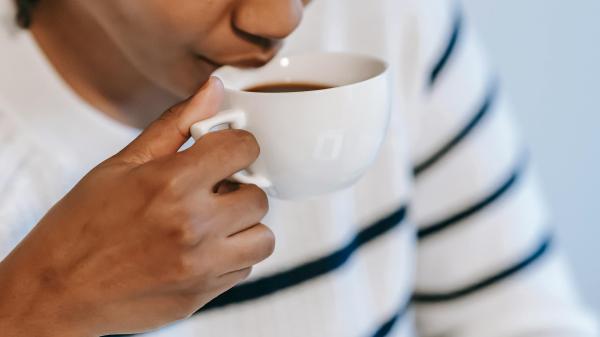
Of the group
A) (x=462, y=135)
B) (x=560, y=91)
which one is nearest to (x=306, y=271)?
(x=462, y=135)

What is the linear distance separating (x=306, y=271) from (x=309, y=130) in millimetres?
336

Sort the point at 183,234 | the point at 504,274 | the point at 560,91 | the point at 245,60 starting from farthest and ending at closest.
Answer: the point at 560,91 < the point at 504,274 < the point at 245,60 < the point at 183,234

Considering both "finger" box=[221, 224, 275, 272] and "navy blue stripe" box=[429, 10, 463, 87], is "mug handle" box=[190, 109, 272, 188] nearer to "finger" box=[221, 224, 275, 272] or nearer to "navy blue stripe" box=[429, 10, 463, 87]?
"finger" box=[221, 224, 275, 272]

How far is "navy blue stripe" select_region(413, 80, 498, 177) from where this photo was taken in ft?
2.96

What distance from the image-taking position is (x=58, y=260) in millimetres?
526

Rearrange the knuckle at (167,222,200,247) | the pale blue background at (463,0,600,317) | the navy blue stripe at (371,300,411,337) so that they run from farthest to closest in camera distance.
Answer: the pale blue background at (463,0,600,317) < the navy blue stripe at (371,300,411,337) < the knuckle at (167,222,200,247)

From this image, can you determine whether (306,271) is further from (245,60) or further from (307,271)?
(245,60)

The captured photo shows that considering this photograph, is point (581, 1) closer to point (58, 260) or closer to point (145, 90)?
point (145, 90)

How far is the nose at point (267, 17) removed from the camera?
577 millimetres

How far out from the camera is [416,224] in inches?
37.5

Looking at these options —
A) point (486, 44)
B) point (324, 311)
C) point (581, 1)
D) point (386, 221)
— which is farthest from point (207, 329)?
point (581, 1)

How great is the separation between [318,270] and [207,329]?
0.13 metres

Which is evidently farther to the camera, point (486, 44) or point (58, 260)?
point (486, 44)

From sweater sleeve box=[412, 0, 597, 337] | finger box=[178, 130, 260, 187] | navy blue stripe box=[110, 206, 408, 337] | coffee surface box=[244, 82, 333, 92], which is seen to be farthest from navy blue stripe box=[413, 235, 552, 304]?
finger box=[178, 130, 260, 187]
